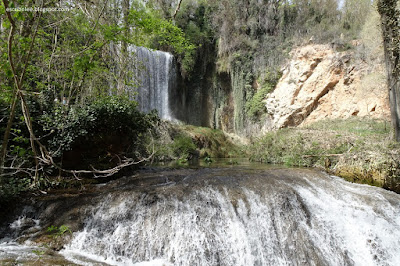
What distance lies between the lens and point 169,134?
47.2 feet

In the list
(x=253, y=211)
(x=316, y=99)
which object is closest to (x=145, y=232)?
(x=253, y=211)

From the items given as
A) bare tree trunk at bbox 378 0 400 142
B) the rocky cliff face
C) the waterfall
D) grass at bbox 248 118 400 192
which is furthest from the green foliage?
bare tree trunk at bbox 378 0 400 142

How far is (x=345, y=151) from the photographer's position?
344 inches

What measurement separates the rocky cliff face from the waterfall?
821 centimetres

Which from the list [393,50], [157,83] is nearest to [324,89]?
[393,50]

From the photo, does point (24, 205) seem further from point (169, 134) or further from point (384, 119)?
point (384, 119)

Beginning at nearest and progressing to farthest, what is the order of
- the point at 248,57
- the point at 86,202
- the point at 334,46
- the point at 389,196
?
the point at 86,202 → the point at 389,196 → the point at 334,46 → the point at 248,57

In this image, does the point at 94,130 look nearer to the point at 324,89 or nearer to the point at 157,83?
the point at 157,83

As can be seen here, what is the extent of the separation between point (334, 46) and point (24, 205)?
19194 millimetres

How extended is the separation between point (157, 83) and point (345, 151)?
47.4 feet

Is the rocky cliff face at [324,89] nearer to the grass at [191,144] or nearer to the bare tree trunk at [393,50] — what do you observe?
the grass at [191,144]

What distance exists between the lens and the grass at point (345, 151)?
662 centimetres

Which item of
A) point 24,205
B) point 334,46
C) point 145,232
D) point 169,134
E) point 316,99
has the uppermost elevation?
point 334,46

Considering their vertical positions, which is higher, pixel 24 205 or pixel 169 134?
pixel 169 134
